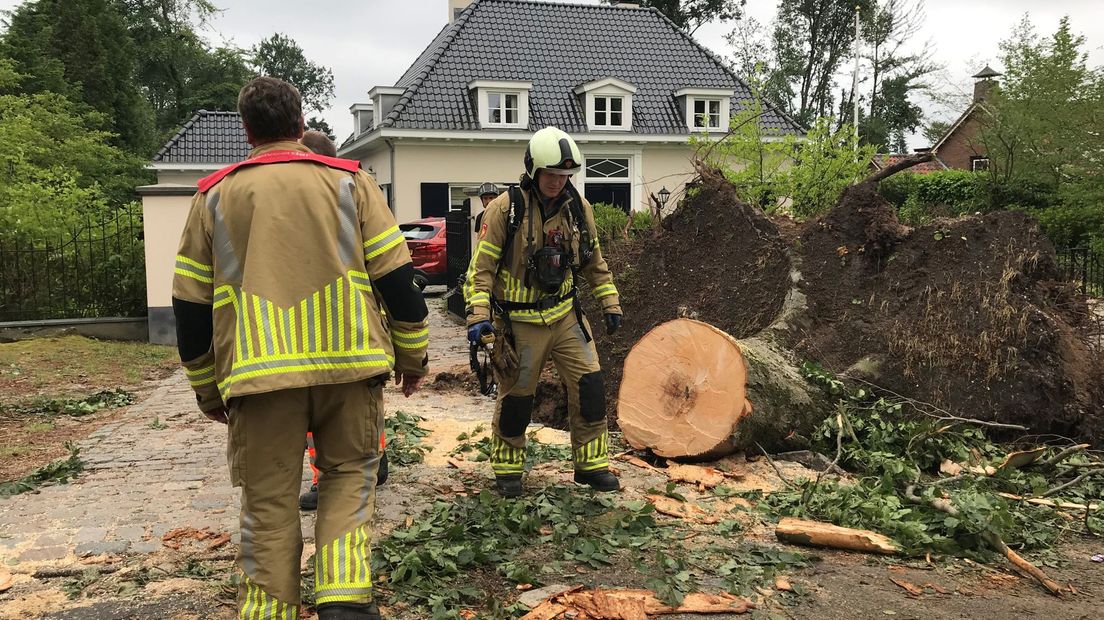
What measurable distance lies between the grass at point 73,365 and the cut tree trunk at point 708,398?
563 cm

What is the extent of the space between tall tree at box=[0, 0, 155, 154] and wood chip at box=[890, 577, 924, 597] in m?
32.6

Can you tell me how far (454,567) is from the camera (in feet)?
11.0

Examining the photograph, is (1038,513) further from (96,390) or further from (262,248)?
(96,390)

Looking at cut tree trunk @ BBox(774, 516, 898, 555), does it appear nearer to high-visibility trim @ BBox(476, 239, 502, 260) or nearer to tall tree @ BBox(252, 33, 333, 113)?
high-visibility trim @ BBox(476, 239, 502, 260)

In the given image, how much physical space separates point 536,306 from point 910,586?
85.7 inches

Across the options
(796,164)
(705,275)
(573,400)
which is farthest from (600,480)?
(796,164)

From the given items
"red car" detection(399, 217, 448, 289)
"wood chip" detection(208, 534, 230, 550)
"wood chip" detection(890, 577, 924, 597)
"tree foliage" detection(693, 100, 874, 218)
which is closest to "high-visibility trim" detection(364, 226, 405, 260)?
"wood chip" detection(208, 534, 230, 550)

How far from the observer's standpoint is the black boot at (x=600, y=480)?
4.48 m

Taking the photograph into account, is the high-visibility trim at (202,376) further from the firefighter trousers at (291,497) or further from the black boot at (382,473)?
the black boot at (382,473)

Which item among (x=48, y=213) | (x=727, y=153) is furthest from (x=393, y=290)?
(x=48, y=213)

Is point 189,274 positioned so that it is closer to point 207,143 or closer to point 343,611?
point 343,611

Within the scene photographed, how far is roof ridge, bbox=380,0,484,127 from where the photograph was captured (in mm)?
22641

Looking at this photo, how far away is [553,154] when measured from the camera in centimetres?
420

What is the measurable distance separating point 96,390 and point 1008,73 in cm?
2565
